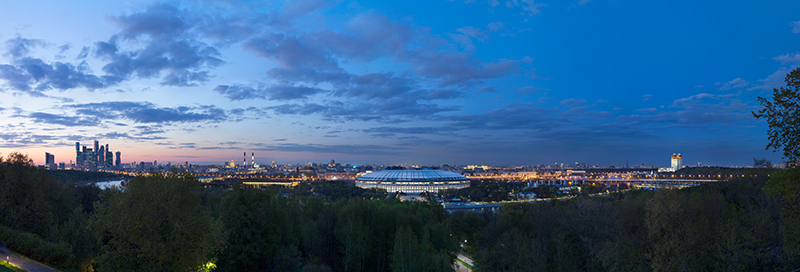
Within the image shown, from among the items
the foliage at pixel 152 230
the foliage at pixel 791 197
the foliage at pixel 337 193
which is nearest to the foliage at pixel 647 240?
the foliage at pixel 791 197

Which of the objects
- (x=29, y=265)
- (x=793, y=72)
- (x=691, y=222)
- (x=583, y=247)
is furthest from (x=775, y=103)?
(x=29, y=265)

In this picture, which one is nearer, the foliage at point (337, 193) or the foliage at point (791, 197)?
the foliage at point (791, 197)

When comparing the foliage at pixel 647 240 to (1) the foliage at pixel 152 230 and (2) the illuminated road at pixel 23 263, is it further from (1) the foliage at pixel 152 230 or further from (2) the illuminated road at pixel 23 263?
(2) the illuminated road at pixel 23 263

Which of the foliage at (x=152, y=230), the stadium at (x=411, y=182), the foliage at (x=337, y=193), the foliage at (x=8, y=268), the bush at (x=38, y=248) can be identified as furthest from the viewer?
the stadium at (x=411, y=182)

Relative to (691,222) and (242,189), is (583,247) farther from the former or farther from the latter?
(242,189)

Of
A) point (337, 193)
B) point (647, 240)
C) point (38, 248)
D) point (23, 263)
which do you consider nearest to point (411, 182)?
point (337, 193)

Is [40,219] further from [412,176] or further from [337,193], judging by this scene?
[412,176]

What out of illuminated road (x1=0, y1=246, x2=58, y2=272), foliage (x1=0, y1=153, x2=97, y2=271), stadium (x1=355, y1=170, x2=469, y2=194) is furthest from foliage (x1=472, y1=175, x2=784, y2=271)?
stadium (x1=355, y1=170, x2=469, y2=194)
